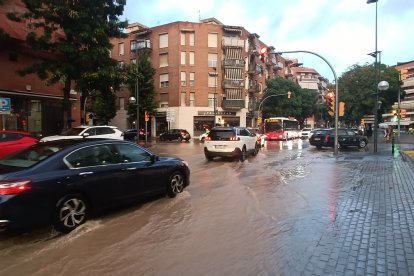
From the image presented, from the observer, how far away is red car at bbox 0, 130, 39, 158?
13.8 metres

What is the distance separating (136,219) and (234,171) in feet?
24.7

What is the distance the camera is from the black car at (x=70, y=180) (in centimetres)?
559

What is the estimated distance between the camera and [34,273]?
4.57 metres

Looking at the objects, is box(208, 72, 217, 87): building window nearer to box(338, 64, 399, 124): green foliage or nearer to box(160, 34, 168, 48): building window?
box(160, 34, 168, 48): building window

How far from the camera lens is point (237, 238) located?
231 inches

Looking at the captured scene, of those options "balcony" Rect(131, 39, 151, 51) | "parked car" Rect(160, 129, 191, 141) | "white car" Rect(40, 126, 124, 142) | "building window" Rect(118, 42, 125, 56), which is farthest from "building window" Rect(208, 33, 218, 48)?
"white car" Rect(40, 126, 124, 142)

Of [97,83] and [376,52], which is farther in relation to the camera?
[376,52]

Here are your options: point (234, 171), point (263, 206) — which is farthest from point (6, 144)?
point (263, 206)

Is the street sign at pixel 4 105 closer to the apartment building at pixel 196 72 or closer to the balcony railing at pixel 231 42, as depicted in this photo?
the apartment building at pixel 196 72

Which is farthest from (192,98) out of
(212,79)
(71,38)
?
(71,38)

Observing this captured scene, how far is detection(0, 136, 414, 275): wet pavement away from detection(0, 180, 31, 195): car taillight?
30.3 inches

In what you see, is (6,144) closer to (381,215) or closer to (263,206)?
(263,206)

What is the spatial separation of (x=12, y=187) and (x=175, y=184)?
13.3 ft

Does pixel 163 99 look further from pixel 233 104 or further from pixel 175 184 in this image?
pixel 175 184
